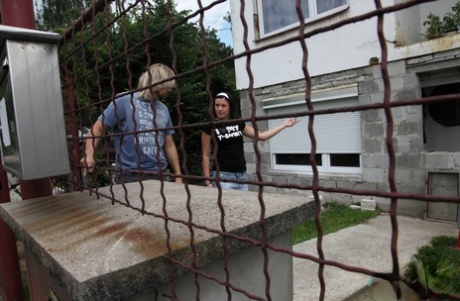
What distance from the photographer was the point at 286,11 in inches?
261

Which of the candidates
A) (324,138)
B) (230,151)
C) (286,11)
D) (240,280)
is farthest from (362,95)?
(240,280)

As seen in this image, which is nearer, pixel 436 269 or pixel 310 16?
pixel 436 269

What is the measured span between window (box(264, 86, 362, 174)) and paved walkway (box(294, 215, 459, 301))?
1299 millimetres

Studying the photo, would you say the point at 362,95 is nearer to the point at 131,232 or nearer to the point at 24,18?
the point at 24,18

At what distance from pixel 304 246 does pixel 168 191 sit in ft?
8.84

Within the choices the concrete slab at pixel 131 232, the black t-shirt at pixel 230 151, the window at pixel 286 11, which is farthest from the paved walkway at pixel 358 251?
the window at pixel 286 11

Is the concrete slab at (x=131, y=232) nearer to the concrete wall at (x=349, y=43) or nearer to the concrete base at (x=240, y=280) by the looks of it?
the concrete base at (x=240, y=280)

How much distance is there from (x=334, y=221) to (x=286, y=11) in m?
3.86

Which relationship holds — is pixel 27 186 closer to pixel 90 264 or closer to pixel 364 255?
pixel 90 264

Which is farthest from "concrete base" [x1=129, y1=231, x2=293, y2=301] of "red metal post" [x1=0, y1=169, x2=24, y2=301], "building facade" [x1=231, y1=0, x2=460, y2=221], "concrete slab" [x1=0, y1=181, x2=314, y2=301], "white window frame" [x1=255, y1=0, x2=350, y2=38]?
"white window frame" [x1=255, y1=0, x2=350, y2=38]

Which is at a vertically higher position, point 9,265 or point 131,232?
point 131,232

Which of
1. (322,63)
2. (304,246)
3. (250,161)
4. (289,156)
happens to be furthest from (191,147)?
(304,246)

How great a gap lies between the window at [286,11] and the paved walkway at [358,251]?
3425 millimetres

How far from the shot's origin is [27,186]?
2301 mm
